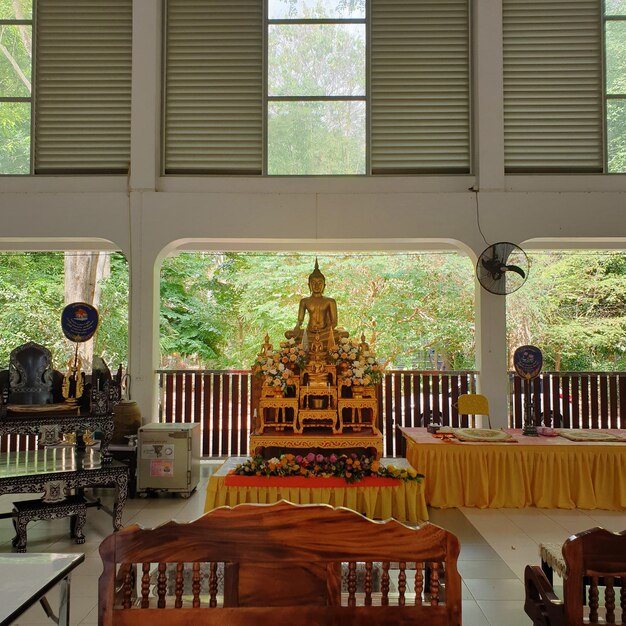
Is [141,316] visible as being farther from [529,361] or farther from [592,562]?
[592,562]

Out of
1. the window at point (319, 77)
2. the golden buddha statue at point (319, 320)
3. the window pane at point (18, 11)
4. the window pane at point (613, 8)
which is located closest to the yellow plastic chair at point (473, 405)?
the golden buddha statue at point (319, 320)

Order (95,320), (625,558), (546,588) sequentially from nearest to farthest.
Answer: (625,558) < (546,588) < (95,320)

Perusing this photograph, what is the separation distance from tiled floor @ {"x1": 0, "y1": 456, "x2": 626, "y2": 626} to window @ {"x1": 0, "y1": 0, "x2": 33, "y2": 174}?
4360 mm

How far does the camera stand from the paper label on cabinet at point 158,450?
5754 mm

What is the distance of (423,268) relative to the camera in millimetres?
12875

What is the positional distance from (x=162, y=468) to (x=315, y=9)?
6207mm

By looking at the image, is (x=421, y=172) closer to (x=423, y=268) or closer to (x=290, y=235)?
(x=290, y=235)

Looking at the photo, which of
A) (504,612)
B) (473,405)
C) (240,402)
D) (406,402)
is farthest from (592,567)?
(240,402)

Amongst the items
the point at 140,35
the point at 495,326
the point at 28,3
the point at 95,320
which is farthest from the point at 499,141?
the point at 28,3

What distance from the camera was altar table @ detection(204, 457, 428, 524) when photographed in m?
4.62

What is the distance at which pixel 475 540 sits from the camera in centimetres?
449

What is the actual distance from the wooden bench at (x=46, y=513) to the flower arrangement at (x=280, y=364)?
1996mm

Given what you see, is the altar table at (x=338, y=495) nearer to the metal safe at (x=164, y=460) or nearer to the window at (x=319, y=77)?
the metal safe at (x=164, y=460)

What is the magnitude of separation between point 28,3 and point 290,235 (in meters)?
4.84
